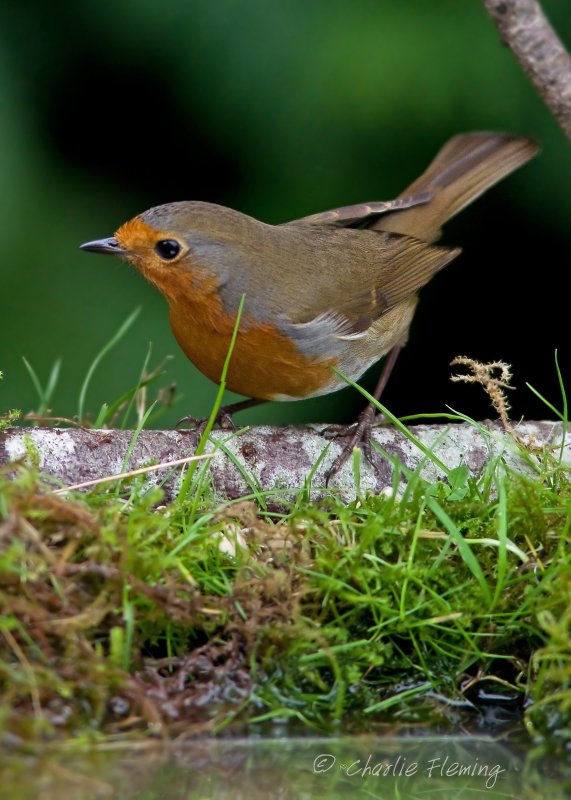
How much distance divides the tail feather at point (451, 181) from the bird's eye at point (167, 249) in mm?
1314

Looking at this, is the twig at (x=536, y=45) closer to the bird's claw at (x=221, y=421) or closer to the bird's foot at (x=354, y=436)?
the bird's foot at (x=354, y=436)

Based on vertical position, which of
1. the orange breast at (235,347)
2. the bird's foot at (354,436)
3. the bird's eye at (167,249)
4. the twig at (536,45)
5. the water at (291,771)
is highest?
the twig at (536,45)

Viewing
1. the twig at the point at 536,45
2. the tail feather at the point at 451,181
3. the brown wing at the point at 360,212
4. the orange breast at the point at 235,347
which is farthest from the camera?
the tail feather at the point at 451,181

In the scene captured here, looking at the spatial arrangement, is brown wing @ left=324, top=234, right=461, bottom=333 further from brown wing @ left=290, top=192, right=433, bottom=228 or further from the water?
the water

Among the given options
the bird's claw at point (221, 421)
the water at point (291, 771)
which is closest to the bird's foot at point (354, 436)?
the bird's claw at point (221, 421)

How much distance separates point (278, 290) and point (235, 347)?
321mm

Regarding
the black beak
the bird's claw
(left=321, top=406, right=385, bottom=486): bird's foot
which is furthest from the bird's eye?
(left=321, top=406, right=385, bottom=486): bird's foot

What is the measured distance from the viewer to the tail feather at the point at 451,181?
4.77 meters

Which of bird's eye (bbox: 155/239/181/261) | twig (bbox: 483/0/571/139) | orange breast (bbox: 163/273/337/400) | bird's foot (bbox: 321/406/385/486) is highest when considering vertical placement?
twig (bbox: 483/0/571/139)

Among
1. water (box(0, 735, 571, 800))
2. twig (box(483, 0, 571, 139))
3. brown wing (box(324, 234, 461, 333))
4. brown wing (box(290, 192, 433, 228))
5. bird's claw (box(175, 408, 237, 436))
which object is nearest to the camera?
water (box(0, 735, 571, 800))

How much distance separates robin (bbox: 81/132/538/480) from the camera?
3830 mm

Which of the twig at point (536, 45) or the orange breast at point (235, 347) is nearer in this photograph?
the twig at point (536, 45)

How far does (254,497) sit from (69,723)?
107 cm

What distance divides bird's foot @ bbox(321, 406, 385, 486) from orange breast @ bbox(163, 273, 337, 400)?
20cm
